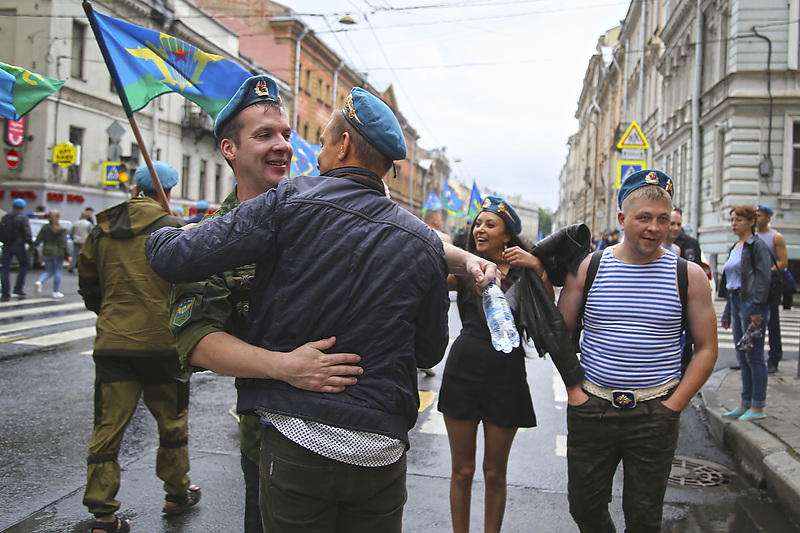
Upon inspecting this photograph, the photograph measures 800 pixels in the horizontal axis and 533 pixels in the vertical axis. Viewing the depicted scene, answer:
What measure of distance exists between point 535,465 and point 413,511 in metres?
1.36

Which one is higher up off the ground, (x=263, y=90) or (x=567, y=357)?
(x=263, y=90)

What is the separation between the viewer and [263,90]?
8.29 feet

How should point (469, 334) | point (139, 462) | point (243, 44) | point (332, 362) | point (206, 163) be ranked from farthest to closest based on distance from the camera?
point (243, 44)
point (206, 163)
point (139, 462)
point (469, 334)
point (332, 362)

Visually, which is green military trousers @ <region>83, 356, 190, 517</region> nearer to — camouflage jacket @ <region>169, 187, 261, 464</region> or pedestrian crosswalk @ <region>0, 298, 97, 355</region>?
camouflage jacket @ <region>169, 187, 261, 464</region>

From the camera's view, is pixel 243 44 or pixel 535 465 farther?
pixel 243 44

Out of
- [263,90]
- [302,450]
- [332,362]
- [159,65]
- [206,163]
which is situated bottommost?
[302,450]

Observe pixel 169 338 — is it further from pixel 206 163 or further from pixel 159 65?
pixel 206 163

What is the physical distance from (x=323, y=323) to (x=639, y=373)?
1.83 metres

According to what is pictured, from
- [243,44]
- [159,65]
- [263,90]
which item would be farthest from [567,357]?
[243,44]

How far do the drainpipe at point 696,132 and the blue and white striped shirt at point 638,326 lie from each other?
20760 millimetres

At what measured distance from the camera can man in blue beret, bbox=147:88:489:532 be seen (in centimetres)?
184

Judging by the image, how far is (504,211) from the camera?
12.7ft

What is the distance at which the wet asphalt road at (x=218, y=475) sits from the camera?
3990mm

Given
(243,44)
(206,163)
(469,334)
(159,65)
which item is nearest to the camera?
(469,334)
